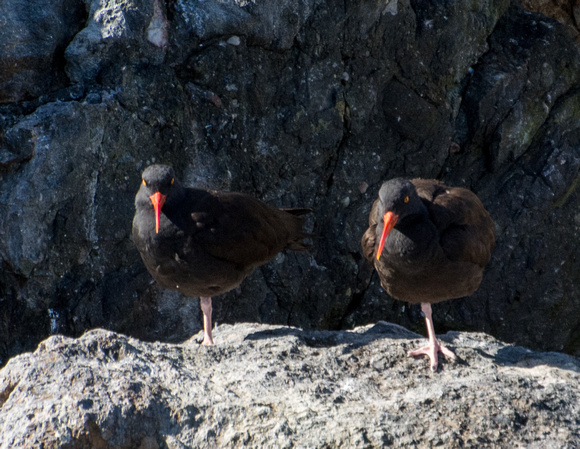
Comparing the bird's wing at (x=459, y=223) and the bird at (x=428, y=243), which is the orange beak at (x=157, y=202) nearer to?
the bird at (x=428, y=243)

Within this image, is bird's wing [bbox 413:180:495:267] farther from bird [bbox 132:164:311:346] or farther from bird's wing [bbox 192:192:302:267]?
bird [bbox 132:164:311:346]

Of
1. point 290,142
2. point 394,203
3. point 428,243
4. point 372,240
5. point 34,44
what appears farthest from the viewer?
point 290,142

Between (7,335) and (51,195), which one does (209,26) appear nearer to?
(51,195)

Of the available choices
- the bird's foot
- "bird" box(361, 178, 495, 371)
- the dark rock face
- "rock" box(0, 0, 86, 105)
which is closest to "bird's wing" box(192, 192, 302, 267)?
"bird" box(361, 178, 495, 371)

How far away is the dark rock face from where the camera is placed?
5.91 metres

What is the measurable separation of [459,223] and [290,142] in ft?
9.09

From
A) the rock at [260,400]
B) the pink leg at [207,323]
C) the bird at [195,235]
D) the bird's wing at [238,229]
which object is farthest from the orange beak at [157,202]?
the rock at [260,400]

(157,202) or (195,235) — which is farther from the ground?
(157,202)

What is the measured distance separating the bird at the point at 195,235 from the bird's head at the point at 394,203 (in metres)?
1.25

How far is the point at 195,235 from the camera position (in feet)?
16.5

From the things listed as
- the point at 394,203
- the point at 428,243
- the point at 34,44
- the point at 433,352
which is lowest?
the point at 433,352

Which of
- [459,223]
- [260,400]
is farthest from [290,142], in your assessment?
[260,400]

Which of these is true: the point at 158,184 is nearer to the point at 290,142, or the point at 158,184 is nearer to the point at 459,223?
the point at 459,223

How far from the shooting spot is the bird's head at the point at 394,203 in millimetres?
4391
